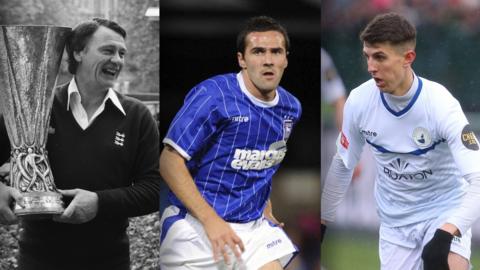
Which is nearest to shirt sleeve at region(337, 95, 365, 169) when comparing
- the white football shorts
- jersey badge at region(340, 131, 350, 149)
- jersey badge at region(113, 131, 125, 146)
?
jersey badge at region(340, 131, 350, 149)

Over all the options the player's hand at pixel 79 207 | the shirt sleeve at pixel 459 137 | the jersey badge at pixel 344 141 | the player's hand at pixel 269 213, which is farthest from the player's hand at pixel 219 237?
the shirt sleeve at pixel 459 137

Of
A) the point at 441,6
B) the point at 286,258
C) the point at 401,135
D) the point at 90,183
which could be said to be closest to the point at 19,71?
the point at 90,183

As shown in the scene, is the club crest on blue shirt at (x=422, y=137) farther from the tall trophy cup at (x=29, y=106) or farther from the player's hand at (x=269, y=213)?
the tall trophy cup at (x=29, y=106)

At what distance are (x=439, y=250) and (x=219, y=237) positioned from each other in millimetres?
1273

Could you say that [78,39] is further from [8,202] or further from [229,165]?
[229,165]

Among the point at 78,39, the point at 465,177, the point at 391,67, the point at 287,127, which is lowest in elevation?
the point at 465,177

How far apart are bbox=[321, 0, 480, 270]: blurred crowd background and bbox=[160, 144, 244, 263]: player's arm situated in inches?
30.0

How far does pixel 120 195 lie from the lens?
4.46m

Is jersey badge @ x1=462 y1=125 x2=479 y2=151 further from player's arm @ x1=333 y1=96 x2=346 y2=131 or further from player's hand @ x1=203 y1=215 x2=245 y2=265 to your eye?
player's hand @ x1=203 y1=215 x2=245 y2=265

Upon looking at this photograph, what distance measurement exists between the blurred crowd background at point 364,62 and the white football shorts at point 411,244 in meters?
0.11

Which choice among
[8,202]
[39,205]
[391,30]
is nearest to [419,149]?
[391,30]

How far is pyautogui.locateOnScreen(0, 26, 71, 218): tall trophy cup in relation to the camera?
4328mm

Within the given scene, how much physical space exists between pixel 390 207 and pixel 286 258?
71 cm

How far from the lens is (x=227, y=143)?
14.8 ft
